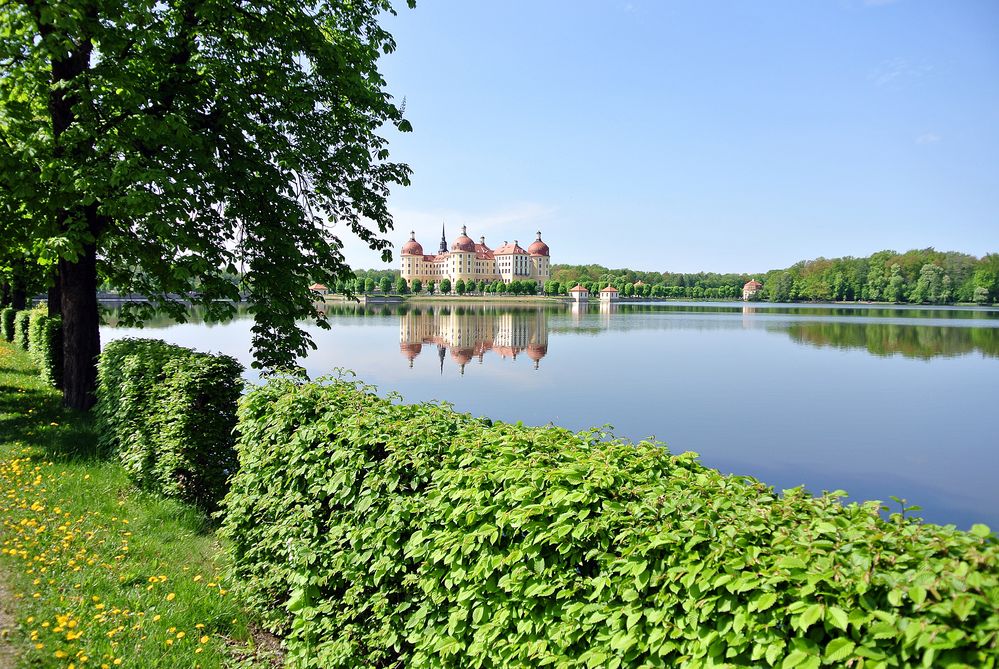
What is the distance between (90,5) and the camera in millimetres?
9984

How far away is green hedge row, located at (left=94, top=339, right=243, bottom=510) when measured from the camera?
6.73 m

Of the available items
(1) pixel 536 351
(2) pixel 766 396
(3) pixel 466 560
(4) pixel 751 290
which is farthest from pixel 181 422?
(4) pixel 751 290

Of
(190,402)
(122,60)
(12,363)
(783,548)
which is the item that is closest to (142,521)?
(190,402)

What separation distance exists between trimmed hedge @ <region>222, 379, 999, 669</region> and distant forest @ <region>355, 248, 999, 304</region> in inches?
4858

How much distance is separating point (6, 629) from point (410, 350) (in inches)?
1087

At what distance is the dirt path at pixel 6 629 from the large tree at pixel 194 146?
239 inches

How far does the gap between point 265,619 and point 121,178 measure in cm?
786

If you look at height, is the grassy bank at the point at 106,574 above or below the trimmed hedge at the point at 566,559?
below

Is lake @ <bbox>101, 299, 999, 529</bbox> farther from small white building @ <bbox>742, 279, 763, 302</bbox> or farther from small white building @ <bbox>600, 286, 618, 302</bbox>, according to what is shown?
small white building @ <bbox>742, 279, 763, 302</bbox>

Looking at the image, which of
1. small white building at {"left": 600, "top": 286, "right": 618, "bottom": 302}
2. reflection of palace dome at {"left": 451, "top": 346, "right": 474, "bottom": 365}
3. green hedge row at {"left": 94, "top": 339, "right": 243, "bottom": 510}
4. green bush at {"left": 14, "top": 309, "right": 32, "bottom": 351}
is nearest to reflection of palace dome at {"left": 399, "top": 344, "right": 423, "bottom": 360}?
reflection of palace dome at {"left": 451, "top": 346, "right": 474, "bottom": 365}

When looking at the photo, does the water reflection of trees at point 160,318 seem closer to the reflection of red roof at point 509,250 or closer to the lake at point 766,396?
the lake at point 766,396

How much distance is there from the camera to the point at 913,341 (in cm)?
3909

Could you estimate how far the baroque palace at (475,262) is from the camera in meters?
171

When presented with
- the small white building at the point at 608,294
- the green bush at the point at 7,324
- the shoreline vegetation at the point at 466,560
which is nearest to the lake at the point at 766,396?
the shoreline vegetation at the point at 466,560
